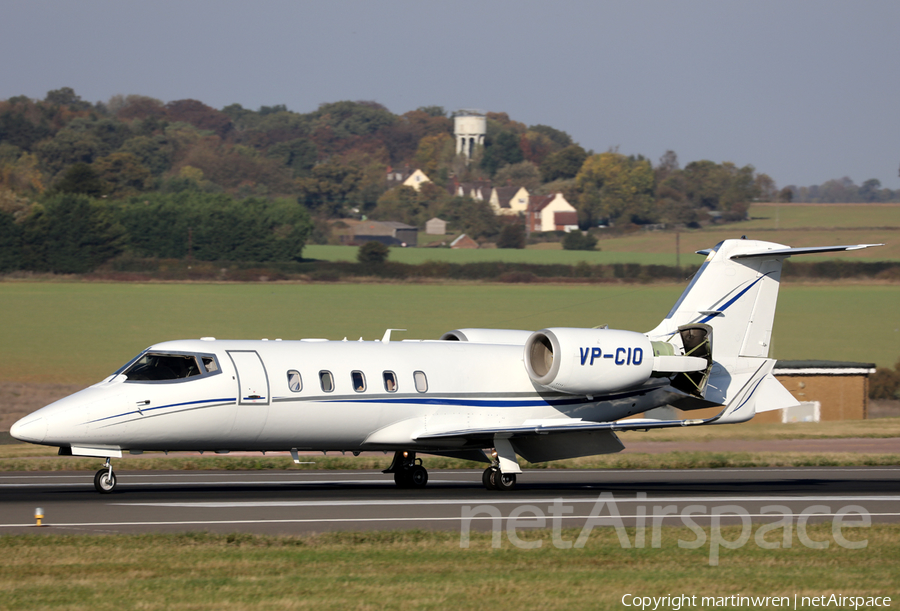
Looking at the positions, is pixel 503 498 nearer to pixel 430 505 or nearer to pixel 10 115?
pixel 430 505

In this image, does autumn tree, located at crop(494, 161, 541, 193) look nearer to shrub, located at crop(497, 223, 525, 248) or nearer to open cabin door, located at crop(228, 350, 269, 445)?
shrub, located at crop(497, 223, 525, 248)

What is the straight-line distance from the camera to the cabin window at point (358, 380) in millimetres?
20531

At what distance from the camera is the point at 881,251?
256ft

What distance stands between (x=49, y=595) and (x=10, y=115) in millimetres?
167729

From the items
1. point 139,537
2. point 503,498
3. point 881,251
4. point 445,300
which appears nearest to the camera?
point 139,537

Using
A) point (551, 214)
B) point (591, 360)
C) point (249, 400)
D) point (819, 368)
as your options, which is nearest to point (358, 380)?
point (249, 400)

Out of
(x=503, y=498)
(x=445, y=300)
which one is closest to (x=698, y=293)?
(x=503, y=498)

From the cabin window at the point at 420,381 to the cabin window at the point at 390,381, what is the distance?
18.3 inches

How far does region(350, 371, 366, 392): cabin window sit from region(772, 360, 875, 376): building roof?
1012 inches

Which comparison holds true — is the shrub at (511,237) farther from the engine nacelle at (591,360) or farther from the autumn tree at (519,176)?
the engine nacelle at (591,360)

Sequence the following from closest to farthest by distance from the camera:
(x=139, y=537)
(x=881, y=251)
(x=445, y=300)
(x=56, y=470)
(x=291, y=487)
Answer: (x=139, y=537) → (x=291, y=487) → (x=56, y=470) → (x=445, y=300) → (x=881, y=251)

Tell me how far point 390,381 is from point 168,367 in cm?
421

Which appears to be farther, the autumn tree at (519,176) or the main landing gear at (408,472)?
the autumn tree at (519,176)

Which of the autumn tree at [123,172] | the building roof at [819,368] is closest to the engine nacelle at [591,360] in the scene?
the building roof at [819,368]
